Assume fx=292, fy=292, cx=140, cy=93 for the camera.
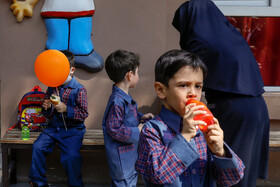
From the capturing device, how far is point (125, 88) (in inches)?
101

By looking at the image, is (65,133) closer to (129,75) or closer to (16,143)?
(16,143)

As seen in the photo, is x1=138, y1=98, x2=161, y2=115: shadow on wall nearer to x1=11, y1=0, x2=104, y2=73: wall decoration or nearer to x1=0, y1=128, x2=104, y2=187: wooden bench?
x1=0, y1=128, x2=104, y2=187: wooden bench

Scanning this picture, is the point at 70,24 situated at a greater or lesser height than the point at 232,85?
greater

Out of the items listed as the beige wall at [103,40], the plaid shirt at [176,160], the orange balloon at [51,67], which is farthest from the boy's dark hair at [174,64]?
the beige wall at [103,40]

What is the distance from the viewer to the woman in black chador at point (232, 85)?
1.86 m

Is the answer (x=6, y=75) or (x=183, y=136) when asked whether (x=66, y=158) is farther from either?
(x=183, y=136)

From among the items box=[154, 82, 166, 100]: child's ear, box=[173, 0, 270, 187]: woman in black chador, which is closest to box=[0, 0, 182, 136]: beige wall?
box=[173, 0, 270, 187]: woman in black chador

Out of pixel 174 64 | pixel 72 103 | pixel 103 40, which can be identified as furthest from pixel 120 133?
pixel 103 40

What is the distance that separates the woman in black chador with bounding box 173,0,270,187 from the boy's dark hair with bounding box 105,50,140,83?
0.71m

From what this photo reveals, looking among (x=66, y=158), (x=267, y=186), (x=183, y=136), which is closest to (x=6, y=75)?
(x=66, y=158)

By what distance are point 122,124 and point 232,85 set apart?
0.96 m

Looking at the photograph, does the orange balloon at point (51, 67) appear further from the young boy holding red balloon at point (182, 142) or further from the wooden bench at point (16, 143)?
the young boy holding red balloon at point (182, 142)

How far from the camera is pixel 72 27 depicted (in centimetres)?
328

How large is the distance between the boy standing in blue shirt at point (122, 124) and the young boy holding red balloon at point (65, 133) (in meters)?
0.45
